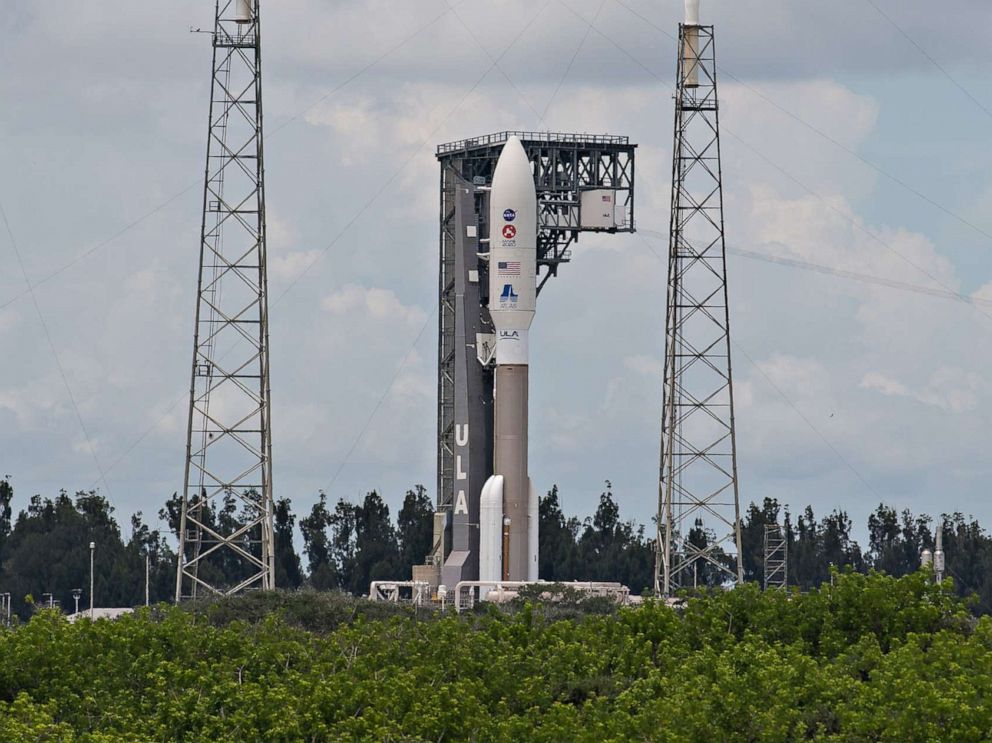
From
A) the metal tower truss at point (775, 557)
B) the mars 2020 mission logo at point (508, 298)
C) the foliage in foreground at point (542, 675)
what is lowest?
the foliage in foreground at point (542, 675)

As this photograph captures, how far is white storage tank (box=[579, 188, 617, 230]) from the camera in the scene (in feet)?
276

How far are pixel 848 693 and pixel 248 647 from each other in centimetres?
1486

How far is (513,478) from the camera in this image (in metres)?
80.1

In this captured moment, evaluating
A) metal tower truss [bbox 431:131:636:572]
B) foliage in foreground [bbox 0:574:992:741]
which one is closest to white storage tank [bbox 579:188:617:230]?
metal tower truss [bbox 431:131:636:572]

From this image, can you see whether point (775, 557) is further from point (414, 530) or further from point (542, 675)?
point (542, 675)

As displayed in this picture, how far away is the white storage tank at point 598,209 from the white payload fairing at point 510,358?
167 inches

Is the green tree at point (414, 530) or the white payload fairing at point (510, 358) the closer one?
the white payload fairing at point (510, 358)

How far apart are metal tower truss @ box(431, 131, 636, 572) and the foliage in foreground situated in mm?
20775

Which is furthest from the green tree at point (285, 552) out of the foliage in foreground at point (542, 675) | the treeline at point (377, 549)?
the foliage in foreground at point (542, 675)

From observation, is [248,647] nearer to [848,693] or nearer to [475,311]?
[848,693]

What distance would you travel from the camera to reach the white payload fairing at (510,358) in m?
79.7

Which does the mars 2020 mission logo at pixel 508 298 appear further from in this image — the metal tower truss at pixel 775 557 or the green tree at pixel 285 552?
the green tree at pixel 285 552

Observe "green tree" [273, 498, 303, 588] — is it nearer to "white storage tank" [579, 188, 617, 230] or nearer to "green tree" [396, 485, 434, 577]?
"green tree" [396, 485, 434, 577]

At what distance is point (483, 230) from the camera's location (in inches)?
3322
